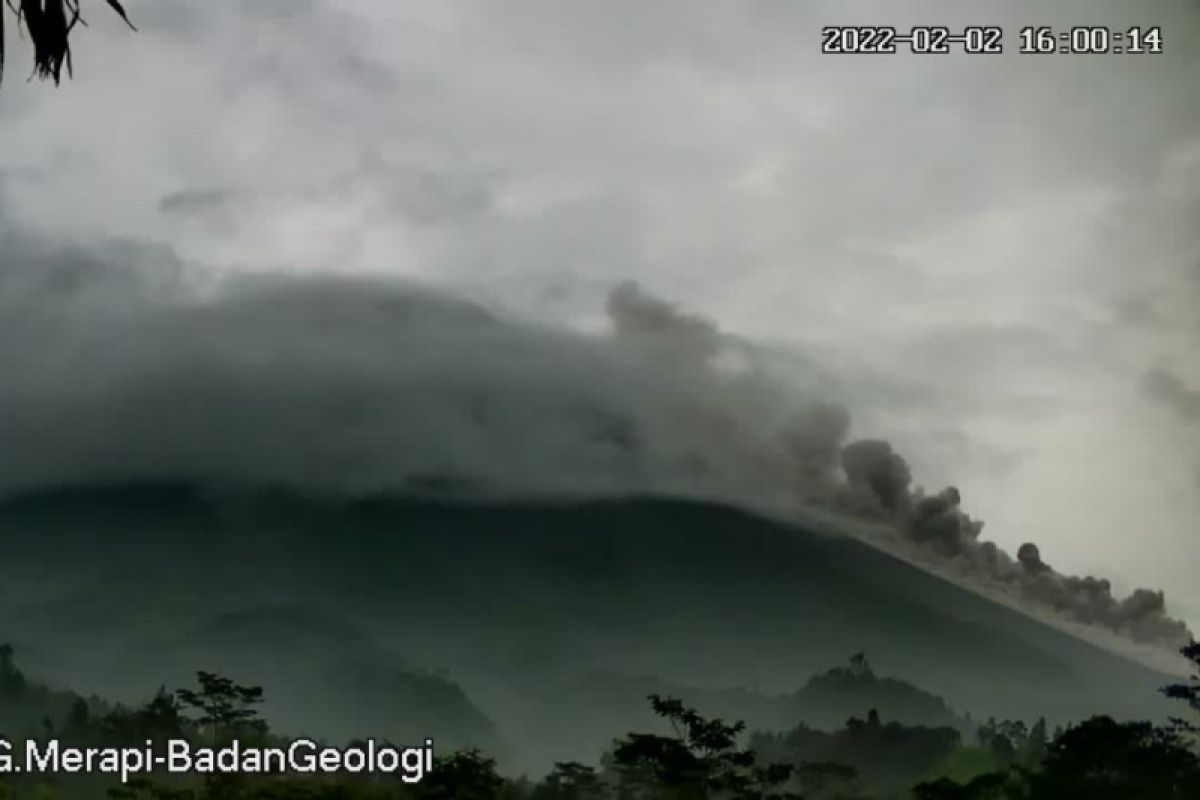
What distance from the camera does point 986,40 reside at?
4.98 meters

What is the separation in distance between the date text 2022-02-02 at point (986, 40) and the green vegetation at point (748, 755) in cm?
244

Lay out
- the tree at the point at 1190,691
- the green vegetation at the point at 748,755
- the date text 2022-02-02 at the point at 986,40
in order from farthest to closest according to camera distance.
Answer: the date text 2022-02-02 at the point at 986,40, the tree at the point at 1190,691, the green vegetation at the point at 748,755

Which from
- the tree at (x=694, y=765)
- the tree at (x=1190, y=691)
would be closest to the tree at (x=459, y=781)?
the tree at (x=694, y=765)

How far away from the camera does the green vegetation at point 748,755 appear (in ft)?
15.0

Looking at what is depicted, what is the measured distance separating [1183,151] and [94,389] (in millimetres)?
4694

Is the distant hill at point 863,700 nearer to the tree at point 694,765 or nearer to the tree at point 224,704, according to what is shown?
the tree at point 694,765

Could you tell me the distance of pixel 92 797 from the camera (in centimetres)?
431

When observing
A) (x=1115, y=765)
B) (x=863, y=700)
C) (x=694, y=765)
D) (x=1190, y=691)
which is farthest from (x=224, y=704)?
(x=1190, y=691)

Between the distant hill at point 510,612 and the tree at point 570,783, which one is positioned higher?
the distant hill at point 510,612

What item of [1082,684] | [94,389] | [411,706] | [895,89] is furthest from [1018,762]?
[94,389]

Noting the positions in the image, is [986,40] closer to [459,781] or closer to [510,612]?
[510,612]

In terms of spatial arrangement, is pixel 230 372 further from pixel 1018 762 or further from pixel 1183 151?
pixel 1183 151

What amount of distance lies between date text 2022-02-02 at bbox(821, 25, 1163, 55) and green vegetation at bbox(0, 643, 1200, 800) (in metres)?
2.44

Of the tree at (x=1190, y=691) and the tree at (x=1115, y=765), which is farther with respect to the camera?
the tree at (x=1190, y=691)
